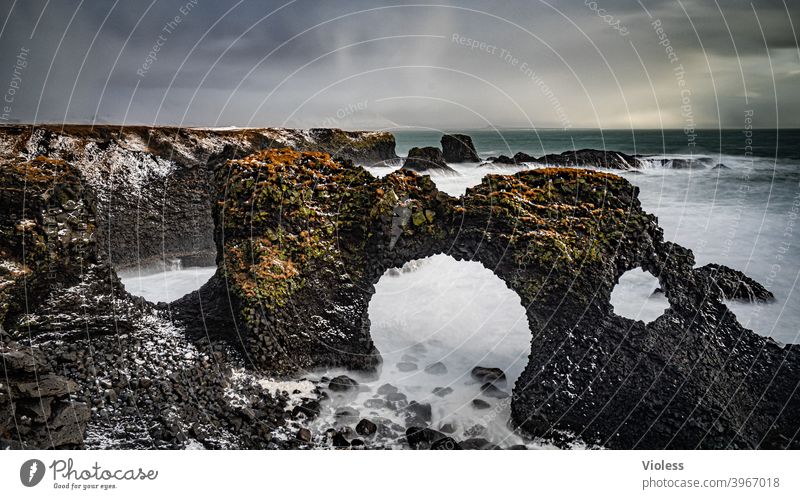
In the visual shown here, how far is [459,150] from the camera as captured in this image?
17.2 metres

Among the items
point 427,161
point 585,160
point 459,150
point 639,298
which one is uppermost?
point 459,150

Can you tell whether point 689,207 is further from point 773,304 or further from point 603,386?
point 603,386

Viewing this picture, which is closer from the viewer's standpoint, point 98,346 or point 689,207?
point 98,346

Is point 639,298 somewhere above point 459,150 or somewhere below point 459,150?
below

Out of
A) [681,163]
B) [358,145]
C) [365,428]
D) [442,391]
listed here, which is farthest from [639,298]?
[358,145]

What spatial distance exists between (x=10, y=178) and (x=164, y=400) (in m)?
4.71

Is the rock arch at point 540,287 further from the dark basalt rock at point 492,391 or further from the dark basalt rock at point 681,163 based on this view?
the dark basalt rock at point 681,163

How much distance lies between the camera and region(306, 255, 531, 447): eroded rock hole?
25.4 feet

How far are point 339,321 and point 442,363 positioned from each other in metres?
2.32

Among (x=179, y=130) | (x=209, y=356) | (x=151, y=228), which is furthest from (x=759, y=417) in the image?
(x=179, y=130)

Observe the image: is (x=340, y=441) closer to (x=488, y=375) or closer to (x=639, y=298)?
(x=488, y=375)

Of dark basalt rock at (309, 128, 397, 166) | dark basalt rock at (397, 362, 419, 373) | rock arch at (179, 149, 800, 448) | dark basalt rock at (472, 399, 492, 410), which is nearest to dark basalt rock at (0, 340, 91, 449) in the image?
rock arch at (179, 149, 800, 448)

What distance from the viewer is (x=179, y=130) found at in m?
18.9

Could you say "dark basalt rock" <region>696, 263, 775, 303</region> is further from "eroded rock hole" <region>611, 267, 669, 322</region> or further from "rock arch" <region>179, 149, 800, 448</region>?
"eroded rock hole" <region>611, 267, 669, 322</region>
